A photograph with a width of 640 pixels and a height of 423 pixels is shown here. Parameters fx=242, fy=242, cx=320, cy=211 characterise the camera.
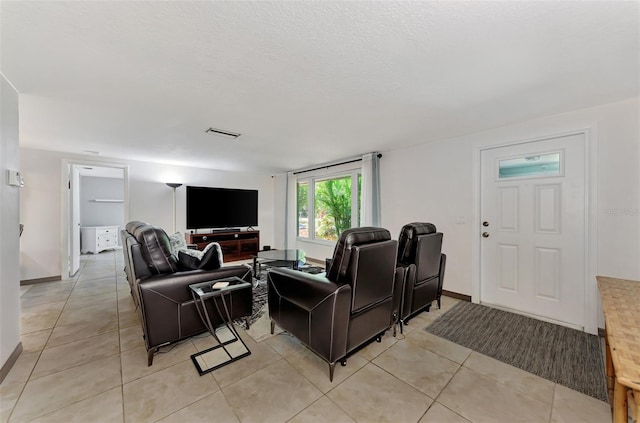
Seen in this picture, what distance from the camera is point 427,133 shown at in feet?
10.1

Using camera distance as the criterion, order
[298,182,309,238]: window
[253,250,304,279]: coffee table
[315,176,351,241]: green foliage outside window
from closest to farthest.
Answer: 1. [253,250,304,279]: coffee table
2. [315,176,351,241]: green foliage outside window
3. [298,182,309,238]: window

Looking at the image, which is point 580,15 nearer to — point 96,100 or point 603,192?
point 603,192

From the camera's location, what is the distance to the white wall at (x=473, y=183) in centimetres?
217

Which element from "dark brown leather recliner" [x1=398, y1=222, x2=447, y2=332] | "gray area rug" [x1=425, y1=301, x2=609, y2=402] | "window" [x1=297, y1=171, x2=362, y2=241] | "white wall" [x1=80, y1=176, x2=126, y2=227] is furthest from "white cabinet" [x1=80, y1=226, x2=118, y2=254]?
"gray area rug" [x1=425, y1=301, x2=609, y2=402]

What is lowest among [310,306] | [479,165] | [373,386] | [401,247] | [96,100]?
[373,386]

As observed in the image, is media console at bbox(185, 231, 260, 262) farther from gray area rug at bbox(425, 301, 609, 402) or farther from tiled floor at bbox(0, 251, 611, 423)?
gray area rug at bbox(425, 301, 609, 402)

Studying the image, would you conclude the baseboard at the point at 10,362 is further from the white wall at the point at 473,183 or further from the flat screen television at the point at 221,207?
the white wall at the point at 473,183

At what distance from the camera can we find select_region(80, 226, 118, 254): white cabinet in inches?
248

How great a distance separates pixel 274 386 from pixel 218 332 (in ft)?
3.06

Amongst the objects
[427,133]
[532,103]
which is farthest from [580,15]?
[427,133]

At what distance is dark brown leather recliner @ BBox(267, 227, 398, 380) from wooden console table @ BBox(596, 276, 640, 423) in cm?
114

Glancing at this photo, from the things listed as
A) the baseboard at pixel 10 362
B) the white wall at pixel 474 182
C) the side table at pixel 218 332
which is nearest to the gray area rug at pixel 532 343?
the white wall at pixel 474 182

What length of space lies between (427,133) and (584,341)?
2.56 metres

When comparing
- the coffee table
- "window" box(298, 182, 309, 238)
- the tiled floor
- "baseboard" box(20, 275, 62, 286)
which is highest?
"window" box(298, 182, 309, 238)
